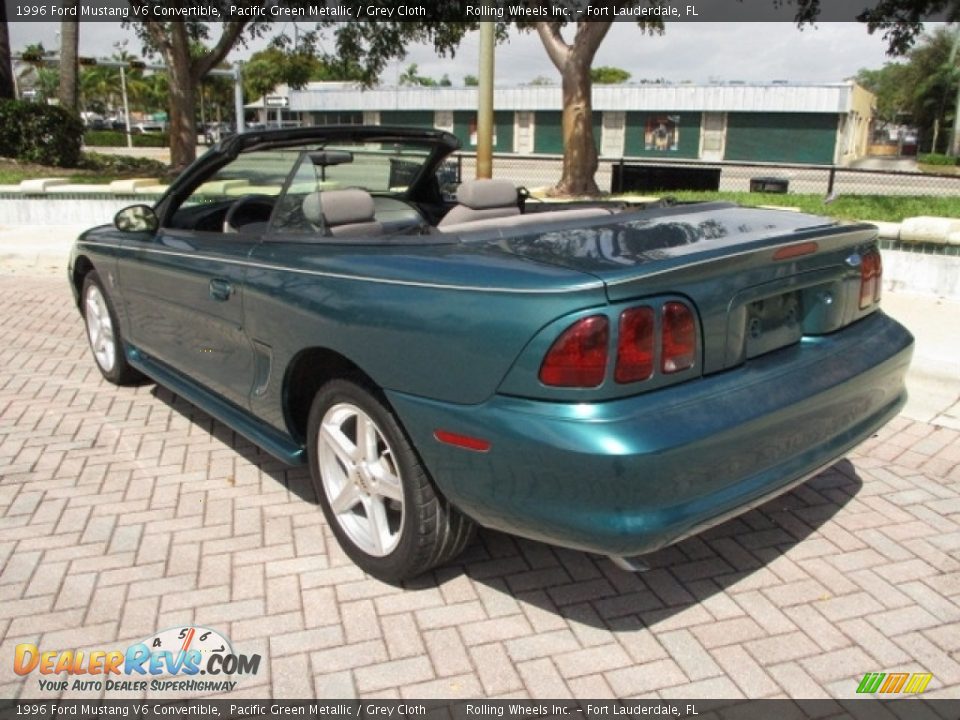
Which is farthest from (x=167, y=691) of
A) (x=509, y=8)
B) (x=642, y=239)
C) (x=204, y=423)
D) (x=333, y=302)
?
(x=509, y=8)

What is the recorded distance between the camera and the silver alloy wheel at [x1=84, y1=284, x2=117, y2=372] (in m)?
5.13

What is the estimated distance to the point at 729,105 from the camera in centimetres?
4550

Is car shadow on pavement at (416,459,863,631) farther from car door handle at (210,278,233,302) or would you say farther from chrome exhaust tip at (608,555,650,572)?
car door handle at (210,278,233,302)

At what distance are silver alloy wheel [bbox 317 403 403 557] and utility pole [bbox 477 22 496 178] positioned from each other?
5.81m

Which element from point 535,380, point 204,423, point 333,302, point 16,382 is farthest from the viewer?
point 16,382

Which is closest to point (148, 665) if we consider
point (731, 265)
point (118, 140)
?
point (731, 265)

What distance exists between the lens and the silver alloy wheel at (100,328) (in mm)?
5133

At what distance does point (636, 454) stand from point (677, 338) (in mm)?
381

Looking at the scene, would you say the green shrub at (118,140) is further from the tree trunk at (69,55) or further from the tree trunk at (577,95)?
the tree trunk at (577,95)

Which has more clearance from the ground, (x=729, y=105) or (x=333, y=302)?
(x=729, y=105)

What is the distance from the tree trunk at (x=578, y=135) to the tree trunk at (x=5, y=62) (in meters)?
12.7

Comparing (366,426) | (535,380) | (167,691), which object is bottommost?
(167,691)

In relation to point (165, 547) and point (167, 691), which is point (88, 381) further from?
point (167, 691)

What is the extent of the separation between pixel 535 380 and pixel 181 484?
90.3 inches
